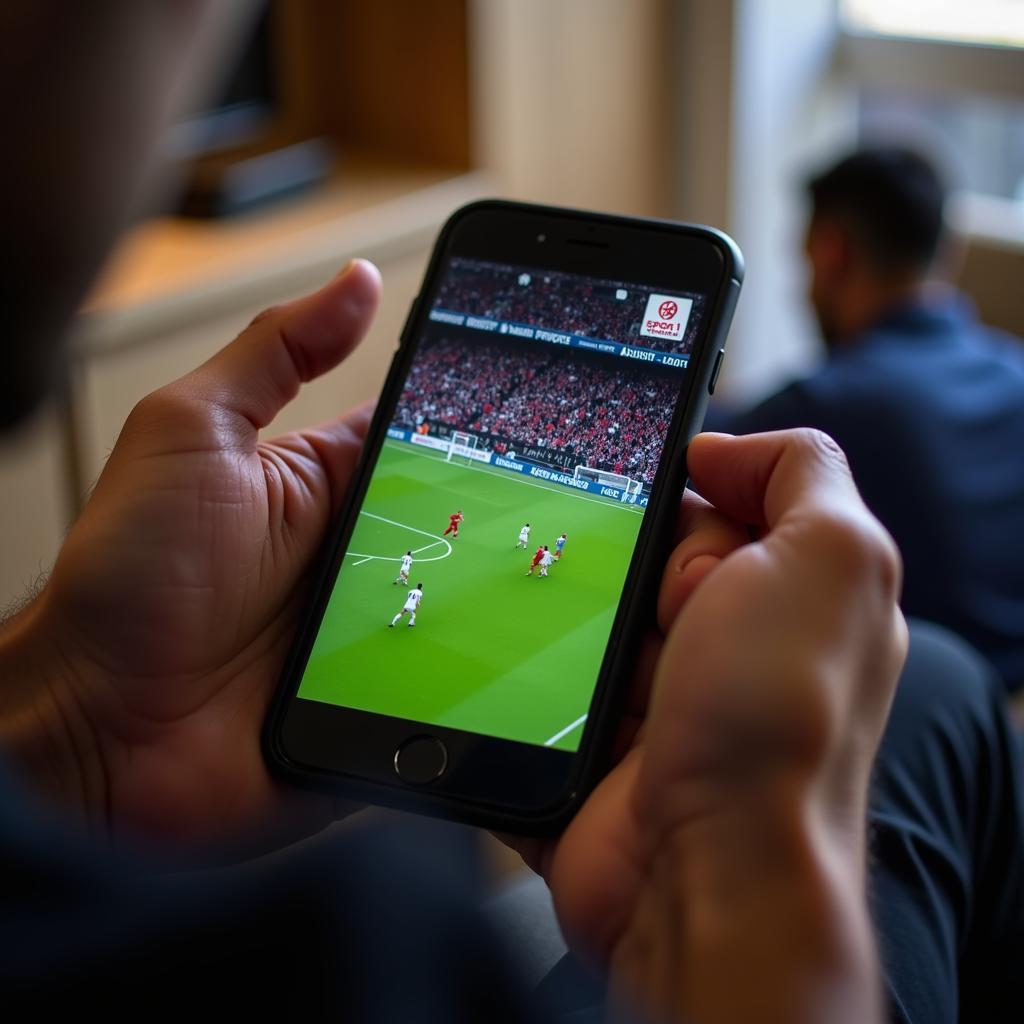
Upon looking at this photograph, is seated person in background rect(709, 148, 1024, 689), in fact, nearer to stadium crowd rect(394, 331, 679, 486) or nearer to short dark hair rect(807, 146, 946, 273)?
short dark hair rect(807, 146, 946, 273)

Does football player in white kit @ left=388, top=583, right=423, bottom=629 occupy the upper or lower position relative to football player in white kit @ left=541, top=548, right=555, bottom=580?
lower

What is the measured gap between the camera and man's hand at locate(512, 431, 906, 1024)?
52 centimetres

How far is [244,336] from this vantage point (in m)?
0.83

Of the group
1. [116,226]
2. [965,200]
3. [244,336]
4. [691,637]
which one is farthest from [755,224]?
[116,226]

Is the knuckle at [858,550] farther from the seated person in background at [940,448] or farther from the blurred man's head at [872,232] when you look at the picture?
the blurred man's head at [872,232]

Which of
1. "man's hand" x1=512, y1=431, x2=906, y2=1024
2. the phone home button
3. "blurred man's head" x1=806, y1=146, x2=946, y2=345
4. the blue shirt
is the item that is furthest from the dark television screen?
"man's hand" x1=512, y1=431, x2=906, y2=1024

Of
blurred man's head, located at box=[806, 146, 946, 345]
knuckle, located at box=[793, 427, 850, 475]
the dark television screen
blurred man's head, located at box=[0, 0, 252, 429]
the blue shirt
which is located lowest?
the blue shirt

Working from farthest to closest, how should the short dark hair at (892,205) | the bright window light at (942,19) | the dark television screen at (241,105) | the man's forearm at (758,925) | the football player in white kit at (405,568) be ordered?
the bright window light at (942,19) < the dark television screen at (241,105) < the short dark hair at (892,205) < the football player in white kit at (405,568) < the man's forearm at (758,925)

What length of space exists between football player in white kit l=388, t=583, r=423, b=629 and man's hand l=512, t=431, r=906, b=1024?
0.57ft

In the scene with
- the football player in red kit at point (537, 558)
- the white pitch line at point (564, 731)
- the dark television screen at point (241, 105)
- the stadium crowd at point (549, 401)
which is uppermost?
the stadium crowd at point (549, 401)

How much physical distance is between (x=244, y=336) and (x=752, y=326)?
2.04m

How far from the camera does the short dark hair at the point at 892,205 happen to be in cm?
194

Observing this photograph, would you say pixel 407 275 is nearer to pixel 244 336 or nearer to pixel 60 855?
pixel 244 336

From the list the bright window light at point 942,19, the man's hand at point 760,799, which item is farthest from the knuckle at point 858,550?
the bright window light at point 942,19
